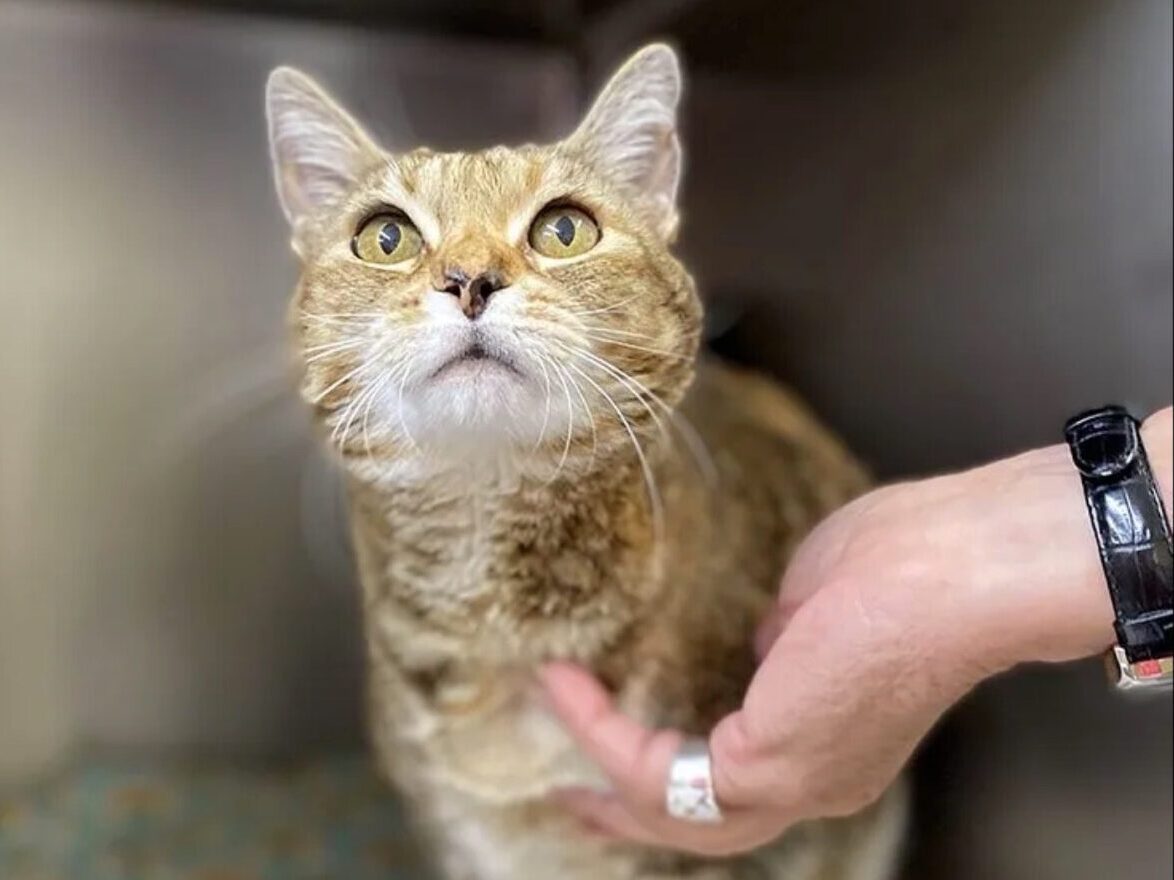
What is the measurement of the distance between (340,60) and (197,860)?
749 mm

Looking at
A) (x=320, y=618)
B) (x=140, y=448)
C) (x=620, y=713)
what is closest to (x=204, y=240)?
(x=140, y=448)

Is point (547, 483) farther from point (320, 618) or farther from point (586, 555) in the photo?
point (320, 618)

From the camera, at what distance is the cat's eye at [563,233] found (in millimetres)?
878

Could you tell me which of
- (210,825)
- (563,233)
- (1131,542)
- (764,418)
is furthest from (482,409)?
(210,825)

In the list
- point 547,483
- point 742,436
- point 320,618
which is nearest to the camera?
point 547,483

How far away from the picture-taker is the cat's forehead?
2.87 ft

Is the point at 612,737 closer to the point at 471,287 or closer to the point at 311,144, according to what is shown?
the point at 471,287

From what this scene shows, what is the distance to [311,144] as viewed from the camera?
939 millimetres

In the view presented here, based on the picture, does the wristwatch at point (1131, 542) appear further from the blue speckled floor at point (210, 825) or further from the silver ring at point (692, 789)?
the blue speckled floor at point (210, 825)

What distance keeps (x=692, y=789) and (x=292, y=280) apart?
538 millimetres

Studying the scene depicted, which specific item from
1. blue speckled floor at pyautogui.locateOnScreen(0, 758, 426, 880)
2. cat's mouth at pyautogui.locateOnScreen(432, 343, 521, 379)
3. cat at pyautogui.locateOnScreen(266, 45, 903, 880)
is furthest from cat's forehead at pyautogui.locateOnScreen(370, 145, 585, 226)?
blue speckled floor at pyautogui.locateOnScreen(0, 758, 426, 880)

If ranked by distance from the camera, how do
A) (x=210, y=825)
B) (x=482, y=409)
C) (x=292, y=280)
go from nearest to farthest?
(x=482, y=409) → (x=292, y=280) → (x=210, y=825)

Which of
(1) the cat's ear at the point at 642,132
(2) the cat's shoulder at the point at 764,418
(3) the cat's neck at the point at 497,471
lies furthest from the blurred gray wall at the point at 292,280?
(3) the cat's neck at the point at 497,471

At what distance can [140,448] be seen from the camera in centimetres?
137
